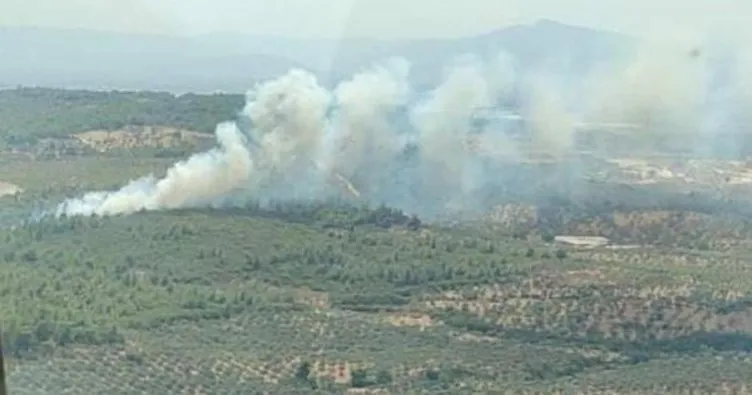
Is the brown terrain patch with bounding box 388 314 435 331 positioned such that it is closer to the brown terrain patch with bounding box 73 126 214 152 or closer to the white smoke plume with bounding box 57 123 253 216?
the white smoke plume with bounding box 57 123 253 216

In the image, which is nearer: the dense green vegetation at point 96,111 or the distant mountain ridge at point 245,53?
the distant mountain ridge at point 245,53

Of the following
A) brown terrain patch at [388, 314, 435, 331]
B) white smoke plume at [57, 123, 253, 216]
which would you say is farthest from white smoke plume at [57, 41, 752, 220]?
brown terrain patch at [388, 314, 435, 331]

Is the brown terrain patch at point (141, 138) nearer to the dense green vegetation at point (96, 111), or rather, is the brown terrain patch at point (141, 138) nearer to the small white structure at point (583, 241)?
the dense green vegetation at point (96, 111)

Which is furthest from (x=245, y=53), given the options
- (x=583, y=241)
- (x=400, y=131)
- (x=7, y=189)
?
(x=583, y=241)

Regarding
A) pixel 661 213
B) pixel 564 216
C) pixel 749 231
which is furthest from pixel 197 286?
pixel 749 231

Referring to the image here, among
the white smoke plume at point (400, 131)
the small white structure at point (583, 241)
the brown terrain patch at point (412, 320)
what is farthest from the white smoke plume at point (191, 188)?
the small white structure at point (583, 241)

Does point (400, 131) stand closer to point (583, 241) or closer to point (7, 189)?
point (583, 241)

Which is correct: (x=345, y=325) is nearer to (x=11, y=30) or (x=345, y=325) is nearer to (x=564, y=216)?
(x=564, y=216)
